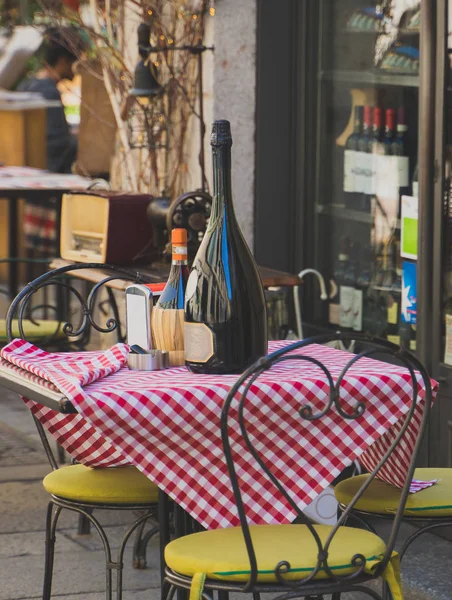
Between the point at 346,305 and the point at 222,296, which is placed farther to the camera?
the point at 346,305

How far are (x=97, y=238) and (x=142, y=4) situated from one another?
1321 millimetres

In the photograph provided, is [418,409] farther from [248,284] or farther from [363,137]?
[363,137]

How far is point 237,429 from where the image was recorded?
2812 mm

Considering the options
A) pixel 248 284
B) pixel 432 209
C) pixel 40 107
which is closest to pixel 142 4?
pixel 432 209

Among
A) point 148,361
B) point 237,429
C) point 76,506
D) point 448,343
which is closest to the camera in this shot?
point 237,429

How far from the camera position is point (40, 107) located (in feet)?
34.4

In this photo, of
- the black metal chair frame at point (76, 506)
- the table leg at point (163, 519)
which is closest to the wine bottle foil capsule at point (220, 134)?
the black metal chair frame at point (76, 506)

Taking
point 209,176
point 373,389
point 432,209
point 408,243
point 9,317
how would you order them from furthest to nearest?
point 209,176
point 408,243
point 432,209
point 9,317
point 373,389

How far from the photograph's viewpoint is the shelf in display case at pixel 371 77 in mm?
4859

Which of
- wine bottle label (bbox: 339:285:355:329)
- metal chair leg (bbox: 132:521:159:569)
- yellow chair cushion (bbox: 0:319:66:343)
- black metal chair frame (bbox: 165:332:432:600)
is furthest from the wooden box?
black metal chair frame (bbox: 165:332:432:600)

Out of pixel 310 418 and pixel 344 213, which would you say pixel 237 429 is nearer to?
pixel 310 418

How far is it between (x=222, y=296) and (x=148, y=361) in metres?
0.29

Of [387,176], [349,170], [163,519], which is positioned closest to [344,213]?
[349,170]

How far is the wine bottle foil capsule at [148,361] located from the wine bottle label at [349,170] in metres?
2.39
